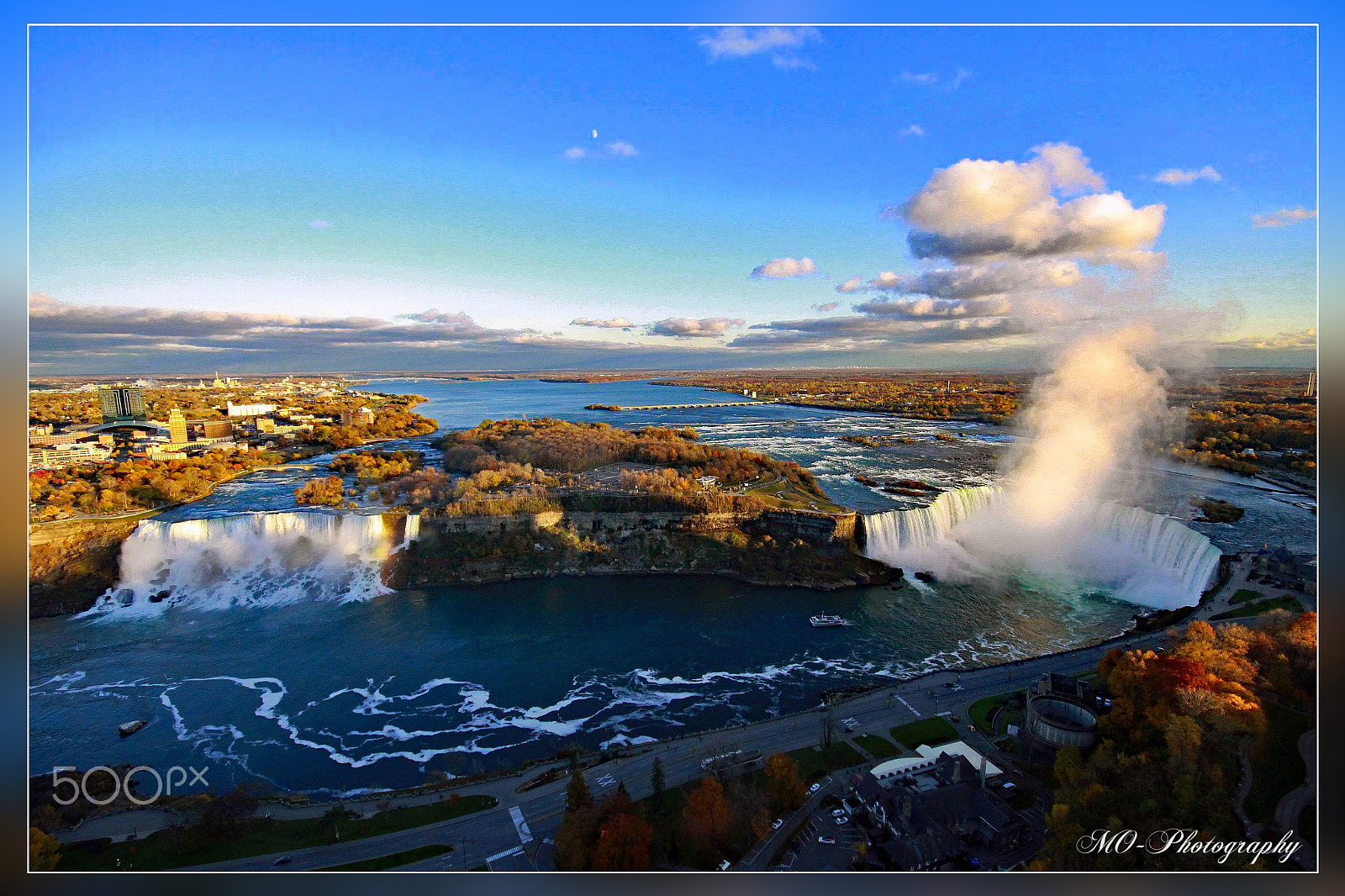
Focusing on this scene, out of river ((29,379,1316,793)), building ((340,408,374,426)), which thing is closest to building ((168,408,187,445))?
river ((29,379,1316,793))

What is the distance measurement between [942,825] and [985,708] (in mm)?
2546

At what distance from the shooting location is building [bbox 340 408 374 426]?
1875 centimetres

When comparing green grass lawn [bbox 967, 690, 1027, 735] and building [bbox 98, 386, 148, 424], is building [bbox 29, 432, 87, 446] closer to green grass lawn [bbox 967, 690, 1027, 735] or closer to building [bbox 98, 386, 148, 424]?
building [bbox 98, 386, 148, 424]

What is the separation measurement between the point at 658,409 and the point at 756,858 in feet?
74.7

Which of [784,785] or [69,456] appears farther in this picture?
[69,456]

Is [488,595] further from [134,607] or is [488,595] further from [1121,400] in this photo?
[1121,400]

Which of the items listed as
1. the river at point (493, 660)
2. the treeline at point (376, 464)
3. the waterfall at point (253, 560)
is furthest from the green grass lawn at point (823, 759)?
the treeline at point (376, 464)

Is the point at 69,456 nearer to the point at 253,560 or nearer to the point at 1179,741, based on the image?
the point at 253,560

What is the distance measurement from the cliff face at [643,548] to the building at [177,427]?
5.91 m

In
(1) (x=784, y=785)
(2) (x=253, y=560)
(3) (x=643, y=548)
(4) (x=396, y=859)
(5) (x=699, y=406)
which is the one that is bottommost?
(4) (x=396, y=859)

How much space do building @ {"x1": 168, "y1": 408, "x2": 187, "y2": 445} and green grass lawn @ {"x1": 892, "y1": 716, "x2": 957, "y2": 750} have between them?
1477 cm

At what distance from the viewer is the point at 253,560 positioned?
1062 cm

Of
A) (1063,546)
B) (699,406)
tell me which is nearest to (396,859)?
(1063,546)

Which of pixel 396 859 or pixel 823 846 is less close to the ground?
pixel 823 846
